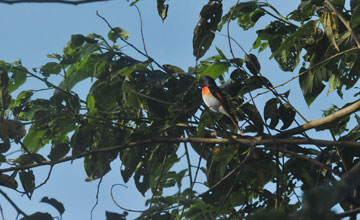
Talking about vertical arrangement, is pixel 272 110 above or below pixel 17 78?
below

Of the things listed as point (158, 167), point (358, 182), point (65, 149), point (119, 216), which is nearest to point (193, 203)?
point (119, 216)

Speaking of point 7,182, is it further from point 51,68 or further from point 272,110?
point 272,110

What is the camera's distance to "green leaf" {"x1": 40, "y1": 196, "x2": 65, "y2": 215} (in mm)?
1827

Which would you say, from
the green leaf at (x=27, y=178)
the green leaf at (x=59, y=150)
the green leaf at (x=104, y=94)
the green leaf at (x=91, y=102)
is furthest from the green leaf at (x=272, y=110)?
the green leaf at (x=27, y=178)

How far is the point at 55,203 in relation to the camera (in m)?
1.84

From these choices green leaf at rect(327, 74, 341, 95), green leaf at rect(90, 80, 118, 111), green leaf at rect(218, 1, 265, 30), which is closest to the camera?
green leaf at rect(90, 80, 118, 111)

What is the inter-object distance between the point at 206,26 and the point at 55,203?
1583 millimetres

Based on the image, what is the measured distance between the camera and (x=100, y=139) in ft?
9.78

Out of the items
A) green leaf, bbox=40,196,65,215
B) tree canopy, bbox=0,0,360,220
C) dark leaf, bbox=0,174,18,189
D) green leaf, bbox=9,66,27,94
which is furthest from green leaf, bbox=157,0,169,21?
green leaf, bbox=40,196,65,215

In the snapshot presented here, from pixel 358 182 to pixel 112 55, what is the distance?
1510 millimetres

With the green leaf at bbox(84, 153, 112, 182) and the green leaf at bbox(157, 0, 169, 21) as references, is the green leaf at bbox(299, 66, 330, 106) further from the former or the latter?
the green leaf at bbox(84, 153, 112, 182)

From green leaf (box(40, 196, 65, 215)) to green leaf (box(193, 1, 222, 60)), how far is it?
1.37 meters

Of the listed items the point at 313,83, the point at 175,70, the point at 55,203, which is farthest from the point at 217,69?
the point at 55,203

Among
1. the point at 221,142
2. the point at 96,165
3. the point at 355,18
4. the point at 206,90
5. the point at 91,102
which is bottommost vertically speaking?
the point at 221,142
